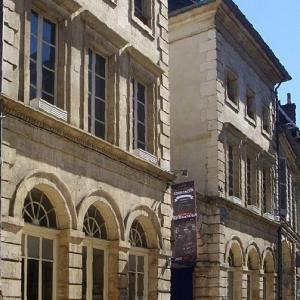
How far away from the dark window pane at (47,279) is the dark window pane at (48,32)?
3961mm

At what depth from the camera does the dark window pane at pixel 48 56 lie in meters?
12.4

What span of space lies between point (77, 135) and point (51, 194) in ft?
3.98

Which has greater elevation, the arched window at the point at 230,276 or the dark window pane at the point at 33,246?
the dark window pane at the point at 33,246

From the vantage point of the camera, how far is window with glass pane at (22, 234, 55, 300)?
11500 millimetres

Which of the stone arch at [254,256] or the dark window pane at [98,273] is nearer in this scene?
the dark window pane at [98,273]

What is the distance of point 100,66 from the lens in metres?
14.2

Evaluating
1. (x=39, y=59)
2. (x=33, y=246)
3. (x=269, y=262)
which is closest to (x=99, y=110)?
(x=39, y=59)

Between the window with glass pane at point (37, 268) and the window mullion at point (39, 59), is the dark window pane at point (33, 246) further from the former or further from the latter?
the window mullion at point (39, 59)

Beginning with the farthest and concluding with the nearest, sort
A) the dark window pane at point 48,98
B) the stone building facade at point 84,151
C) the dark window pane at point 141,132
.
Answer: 1. the dark window pane at point 141,132
2. the dark window pane at point 48,98
3. the stone building facade at point 84,151

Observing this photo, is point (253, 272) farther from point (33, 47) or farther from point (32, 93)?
point (33, 47)

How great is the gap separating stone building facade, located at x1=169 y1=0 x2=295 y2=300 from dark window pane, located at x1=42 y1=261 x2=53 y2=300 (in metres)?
7.77

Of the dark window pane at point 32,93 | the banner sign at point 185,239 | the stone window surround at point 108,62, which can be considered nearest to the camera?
the dark window pane at point 32,93

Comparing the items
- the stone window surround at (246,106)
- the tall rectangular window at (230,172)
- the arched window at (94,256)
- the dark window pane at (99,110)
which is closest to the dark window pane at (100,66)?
the dark window pane at (99,110)

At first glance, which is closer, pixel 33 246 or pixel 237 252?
pixel 33 246
